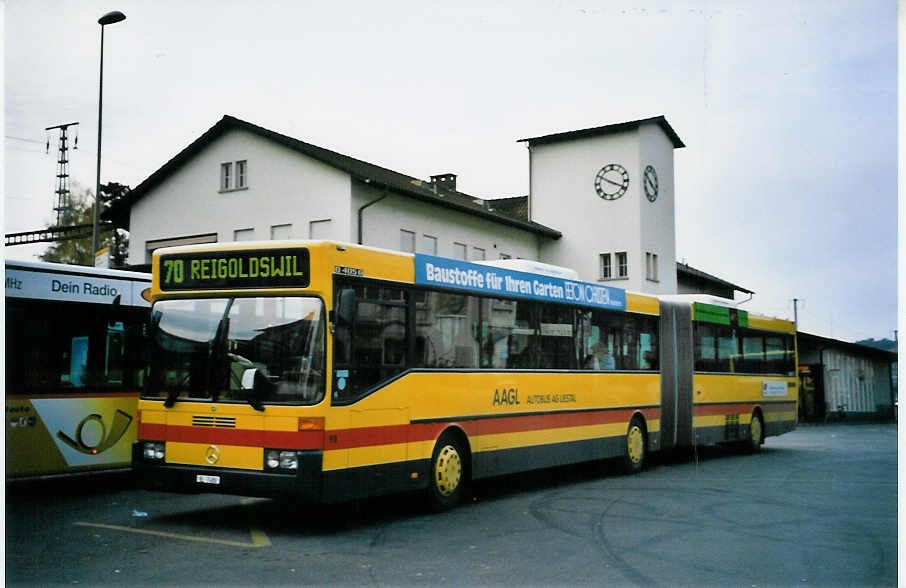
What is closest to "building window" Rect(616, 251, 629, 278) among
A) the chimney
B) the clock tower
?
the clock tower

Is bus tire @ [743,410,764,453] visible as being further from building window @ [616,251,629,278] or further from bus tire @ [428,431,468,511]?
building window @ [616,251,629,278]

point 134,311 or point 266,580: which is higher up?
point 134,311

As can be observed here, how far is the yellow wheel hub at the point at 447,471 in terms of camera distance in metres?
11.5

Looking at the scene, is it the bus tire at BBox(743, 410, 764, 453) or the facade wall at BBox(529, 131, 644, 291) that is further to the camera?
the facade wall at BBox(529, 131, 644, 291)

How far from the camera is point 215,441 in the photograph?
9.80 metres

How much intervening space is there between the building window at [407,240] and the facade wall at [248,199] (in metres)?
3.00

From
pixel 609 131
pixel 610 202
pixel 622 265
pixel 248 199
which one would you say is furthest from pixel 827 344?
pixel 248 199

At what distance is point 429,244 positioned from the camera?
34.5 m

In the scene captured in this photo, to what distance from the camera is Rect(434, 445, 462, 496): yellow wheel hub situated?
11.5 metres

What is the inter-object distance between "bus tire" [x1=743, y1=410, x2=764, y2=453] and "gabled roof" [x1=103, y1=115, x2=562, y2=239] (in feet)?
45.9

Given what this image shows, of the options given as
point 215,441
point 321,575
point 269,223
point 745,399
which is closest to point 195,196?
point 269,223

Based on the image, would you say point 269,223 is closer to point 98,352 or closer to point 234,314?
point 98,352

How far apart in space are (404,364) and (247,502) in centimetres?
289

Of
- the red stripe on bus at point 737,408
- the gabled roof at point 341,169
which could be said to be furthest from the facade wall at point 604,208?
the red stripe on bus at point 737,408
